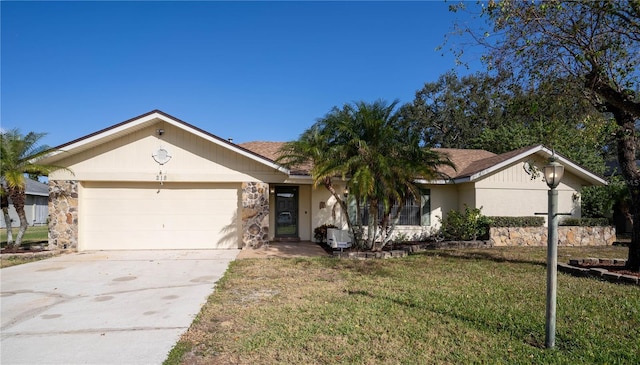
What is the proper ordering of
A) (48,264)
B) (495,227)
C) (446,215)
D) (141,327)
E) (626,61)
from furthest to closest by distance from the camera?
(446,215) → (495,227) → (48,264) → (626,61) → (141,327)

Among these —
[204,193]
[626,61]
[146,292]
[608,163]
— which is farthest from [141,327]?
[608,163]

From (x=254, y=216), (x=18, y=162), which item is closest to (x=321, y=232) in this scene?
(x=254, y=216)

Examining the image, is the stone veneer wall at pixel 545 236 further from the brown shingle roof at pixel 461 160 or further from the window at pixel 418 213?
the brown shingle roof at pixel 461 160

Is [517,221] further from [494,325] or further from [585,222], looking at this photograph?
[494,325]

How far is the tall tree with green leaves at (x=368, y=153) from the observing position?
10.0 metres

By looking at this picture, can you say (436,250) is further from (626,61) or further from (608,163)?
(608,163)

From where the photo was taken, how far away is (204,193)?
12.5 m

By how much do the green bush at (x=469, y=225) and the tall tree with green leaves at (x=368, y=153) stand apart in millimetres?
3095

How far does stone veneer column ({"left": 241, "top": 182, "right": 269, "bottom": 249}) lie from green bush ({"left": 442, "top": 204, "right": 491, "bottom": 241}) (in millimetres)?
7093

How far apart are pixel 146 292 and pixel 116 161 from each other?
6.88 m

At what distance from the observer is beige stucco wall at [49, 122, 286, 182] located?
469 inches

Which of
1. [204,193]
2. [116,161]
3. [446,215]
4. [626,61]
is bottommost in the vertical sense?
[446,215]

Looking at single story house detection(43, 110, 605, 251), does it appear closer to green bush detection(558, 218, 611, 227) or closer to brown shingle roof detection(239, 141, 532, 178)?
brown shingle roof detection(239, 141, 532, 178)

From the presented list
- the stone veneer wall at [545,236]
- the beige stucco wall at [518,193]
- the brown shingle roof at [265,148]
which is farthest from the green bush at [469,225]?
the brown shingle roof at [265,148]
